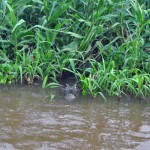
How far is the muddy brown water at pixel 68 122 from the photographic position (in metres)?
3.57

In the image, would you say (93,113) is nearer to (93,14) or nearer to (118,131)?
(118,131)

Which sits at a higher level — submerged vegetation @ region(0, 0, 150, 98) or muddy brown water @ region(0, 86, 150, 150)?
submerged vegetation @ region(0, 0, 150, 98)

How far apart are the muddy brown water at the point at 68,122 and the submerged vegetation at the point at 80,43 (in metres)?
0.20

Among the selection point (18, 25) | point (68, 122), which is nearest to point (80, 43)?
point (18, 25)

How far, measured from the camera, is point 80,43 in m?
5.19

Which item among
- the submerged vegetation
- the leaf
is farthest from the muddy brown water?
the leaf

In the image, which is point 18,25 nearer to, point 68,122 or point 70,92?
point 70,92

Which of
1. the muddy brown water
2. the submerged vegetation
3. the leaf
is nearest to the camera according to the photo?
the muddy brown water

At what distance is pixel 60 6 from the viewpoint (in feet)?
17.3

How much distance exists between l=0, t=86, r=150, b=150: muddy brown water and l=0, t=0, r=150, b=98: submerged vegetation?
198 millimetres

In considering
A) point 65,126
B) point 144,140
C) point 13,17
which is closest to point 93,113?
point 65,126

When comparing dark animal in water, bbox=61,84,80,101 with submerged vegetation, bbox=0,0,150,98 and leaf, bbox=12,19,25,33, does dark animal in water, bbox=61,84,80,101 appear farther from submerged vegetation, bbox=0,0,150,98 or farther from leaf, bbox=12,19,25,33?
leaf, bbox=12,19,25,33

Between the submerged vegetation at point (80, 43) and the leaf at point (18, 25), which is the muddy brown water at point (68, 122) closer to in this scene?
the submerged vegetation at point (80, 43)

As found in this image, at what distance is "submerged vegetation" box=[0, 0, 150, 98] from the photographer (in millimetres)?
4773
